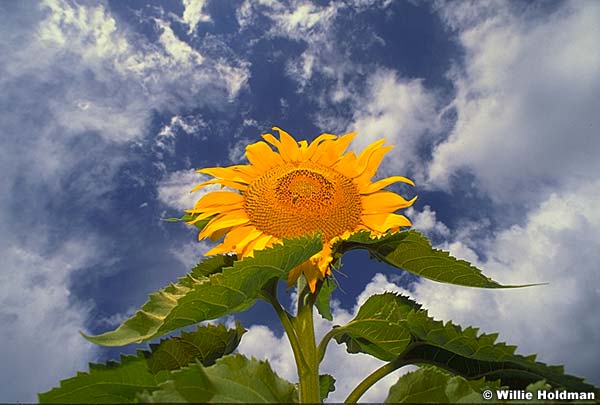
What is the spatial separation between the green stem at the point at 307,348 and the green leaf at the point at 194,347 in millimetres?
352

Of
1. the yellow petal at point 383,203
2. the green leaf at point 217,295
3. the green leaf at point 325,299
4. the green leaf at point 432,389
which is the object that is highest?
the yellow petal at point 383,203

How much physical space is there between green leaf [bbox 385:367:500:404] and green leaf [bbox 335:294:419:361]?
341mm

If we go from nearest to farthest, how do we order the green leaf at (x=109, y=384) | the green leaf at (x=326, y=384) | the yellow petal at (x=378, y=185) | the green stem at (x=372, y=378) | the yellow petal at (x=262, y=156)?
the green leaf at (x=109, y=384)
the green stem at (x=372, y=378)
the yellow petal at (x=378, y=185)
the yellow petal at (x=262, y=156)
the green leaf at (x=326, y=384)

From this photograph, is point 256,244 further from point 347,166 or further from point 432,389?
point 432,389

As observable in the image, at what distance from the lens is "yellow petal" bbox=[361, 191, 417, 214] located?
8.73 feet

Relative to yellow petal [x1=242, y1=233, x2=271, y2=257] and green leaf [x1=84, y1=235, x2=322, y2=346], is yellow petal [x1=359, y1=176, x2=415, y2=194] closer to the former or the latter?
yellow petal [x1=242, y1=233, x2=271, y2=257]

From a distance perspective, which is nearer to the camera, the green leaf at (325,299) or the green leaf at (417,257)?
the green leaf at (417,257)

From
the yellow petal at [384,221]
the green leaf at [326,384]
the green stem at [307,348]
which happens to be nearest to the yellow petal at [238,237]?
the green stem at [307,348]

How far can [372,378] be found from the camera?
2445mm

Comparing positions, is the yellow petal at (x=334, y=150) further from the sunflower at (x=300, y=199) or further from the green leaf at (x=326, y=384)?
the green leaf at (x=326, y=384)

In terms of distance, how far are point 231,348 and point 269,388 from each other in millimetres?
627

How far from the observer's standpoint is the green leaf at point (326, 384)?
3.16 meters

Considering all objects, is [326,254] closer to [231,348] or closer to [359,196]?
[359,196]

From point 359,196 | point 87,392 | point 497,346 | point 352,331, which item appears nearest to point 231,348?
point 352,331
